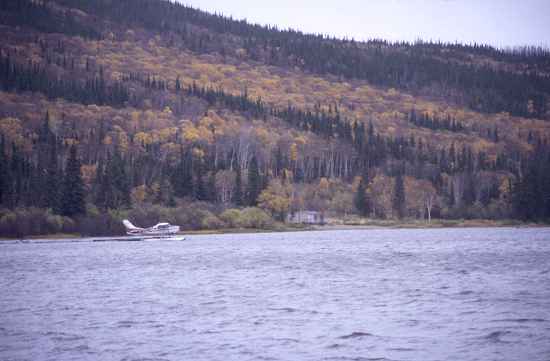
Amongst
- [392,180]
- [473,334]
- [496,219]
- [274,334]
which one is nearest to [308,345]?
[274,334]

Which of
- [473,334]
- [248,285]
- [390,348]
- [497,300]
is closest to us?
[390,348]

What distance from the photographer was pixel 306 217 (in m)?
151

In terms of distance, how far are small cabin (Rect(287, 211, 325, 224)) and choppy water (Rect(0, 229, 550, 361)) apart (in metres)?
84.2

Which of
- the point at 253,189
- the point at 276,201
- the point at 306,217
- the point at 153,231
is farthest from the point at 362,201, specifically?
the point at 153,231

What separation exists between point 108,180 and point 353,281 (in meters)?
88.5

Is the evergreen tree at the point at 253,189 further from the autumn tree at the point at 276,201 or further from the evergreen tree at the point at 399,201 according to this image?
the evergreen tree at the point at 399,201

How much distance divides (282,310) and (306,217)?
4592 inches

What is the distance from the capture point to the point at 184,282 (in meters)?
48.0

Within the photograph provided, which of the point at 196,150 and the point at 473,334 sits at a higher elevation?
the point at 196,150

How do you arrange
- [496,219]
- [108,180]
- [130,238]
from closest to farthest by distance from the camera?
[130,238] < [108,180] < [496,219]

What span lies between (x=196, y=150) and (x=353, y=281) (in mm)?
140981

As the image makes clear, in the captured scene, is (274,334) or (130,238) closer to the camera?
(274,334)

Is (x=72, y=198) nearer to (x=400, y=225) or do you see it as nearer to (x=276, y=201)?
(x=276, y=201)

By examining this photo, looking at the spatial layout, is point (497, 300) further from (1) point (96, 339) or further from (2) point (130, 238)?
(2) point (130, 238)
